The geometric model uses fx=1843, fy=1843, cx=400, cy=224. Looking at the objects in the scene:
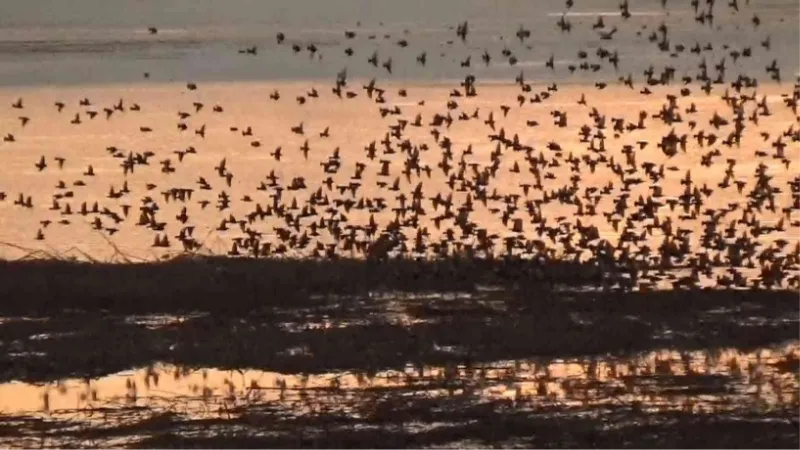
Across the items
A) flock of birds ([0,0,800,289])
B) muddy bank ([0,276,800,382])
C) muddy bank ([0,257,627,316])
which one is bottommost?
muddy bank ([0,276,800,382])

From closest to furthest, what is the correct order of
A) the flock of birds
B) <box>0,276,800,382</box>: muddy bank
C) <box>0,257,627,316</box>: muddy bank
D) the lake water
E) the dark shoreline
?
the dark shoreline, the lake water, <box>0,276,800,382</box>: muddy bank, <box>0,257,627,316</box>: muddy bank, the flock of birds

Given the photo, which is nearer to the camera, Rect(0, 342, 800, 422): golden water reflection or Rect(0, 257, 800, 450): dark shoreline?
Rect(0, 257, 800, 450): dark shoreline

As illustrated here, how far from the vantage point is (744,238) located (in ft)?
61.1

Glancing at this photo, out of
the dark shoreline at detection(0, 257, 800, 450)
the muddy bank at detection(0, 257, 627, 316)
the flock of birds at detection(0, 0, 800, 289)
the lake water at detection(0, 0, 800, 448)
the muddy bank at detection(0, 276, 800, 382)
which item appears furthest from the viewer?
the flock of birds at detection(0, 0, 800, 289)

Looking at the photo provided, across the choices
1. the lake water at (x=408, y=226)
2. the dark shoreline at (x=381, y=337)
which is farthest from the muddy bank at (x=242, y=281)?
the lake water at (x=408, y=226)

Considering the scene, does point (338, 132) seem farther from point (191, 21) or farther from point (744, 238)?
point (191, 21)

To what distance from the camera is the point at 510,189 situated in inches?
877

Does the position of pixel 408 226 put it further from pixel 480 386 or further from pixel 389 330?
pixel 480 386

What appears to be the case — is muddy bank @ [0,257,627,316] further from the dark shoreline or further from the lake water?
the lake water

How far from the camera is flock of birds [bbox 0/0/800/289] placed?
→ 18547mm

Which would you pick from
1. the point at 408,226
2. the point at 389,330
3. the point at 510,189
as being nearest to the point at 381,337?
the point at 389,330

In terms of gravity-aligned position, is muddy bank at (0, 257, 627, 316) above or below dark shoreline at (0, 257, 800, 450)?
above

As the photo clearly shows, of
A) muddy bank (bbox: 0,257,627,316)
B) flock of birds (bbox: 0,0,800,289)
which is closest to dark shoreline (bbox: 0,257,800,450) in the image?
muddy bank (bbox: 0,257,627,316)

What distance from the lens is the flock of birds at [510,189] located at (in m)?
18.5
